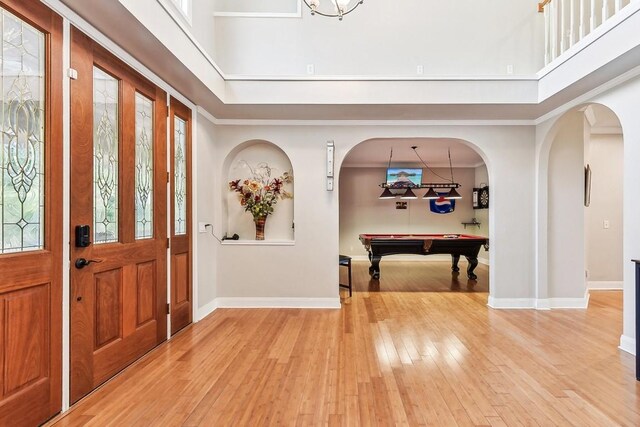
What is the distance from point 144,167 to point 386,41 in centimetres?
311

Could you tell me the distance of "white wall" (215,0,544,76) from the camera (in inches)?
170

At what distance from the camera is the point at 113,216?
2781 mm

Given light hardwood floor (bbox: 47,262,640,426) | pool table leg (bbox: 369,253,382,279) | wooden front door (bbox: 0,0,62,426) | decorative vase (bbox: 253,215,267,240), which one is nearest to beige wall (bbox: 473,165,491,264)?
pool table leg (bbox: 369,253,382,279)

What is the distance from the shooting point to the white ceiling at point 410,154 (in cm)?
748

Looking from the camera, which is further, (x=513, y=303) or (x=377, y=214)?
(x=377, y=214)

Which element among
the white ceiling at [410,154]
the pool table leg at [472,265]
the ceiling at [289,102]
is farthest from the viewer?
the white ceiling at [410,154]

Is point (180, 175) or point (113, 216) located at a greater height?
point (180, 175)

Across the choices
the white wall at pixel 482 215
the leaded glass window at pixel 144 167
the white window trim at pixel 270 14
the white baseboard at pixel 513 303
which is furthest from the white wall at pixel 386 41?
the white wall at pixel 482 215

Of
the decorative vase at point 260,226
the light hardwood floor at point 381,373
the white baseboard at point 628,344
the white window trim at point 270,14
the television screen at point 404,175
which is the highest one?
the white window trim at point 270,14

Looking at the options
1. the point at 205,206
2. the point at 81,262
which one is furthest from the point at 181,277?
the point at 81,262

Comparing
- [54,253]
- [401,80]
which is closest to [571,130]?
[401,80]

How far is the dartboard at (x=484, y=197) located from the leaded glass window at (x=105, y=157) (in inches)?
342

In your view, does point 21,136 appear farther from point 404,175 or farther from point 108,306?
point 404,175

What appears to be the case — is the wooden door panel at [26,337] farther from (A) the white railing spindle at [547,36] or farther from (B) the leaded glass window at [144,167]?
(A) the white railing spindle at [547,36]
